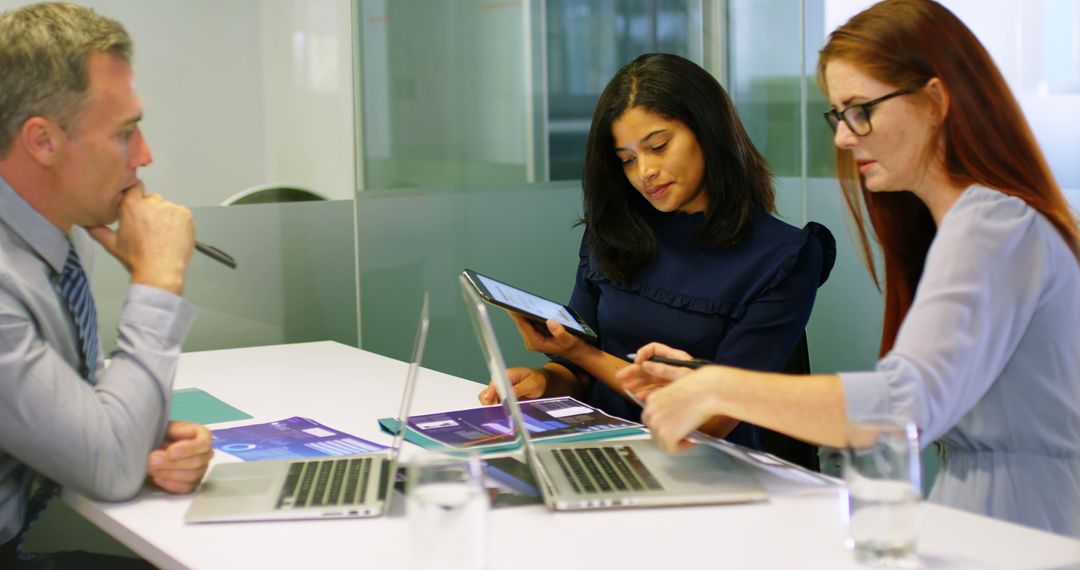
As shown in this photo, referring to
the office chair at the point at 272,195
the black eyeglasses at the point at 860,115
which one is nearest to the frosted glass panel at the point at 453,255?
the office chair at the point at 272,195

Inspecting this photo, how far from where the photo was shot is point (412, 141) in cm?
386

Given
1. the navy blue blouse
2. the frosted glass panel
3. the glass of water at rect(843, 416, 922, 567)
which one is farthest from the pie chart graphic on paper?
the frosted glass panel

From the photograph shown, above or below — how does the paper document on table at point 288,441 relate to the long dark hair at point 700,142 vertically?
below

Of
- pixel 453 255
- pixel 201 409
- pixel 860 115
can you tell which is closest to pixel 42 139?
pixel 201 409

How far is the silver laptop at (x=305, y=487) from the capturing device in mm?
1536

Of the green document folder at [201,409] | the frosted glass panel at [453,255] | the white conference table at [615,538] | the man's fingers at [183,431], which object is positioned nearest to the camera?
the white conference table at [615,538]

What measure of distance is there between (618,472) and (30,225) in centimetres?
94

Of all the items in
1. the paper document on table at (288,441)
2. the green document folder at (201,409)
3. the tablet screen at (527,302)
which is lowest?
the green document folder at (201,409)

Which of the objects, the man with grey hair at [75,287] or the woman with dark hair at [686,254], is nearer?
the man with grey hair at [75,287]

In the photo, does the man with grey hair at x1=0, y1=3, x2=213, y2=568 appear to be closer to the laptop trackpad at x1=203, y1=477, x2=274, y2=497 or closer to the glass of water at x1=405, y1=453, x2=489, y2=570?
the laptop trackpad at x1=203, y1=477, x2=274, y2=497

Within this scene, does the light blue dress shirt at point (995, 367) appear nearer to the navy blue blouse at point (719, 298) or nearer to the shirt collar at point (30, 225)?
the navy blue blouse at point (719, 298)

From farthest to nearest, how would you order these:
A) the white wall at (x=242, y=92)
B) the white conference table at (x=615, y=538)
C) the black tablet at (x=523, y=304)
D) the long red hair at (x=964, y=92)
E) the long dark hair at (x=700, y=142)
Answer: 1. the white wall at (x=242, y=92)
2. the long dark hair at (x=700, y=142)
3. the black tablet at (x=523, y=304)
4. the long red hair at (x=964, y=92)
5. the white conference table at (x=615, y=538)

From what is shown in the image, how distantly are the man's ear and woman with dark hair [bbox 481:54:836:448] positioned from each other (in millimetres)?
900

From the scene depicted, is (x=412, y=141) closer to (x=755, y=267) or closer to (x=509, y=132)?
(x=509, y=132)
